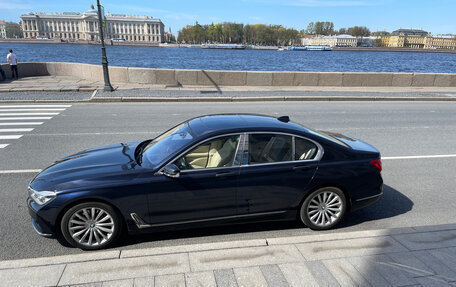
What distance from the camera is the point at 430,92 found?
1942cm

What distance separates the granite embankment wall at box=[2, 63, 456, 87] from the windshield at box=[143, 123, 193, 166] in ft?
49.4

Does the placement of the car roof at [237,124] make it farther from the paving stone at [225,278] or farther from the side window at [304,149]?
the paving stone at [225,278]

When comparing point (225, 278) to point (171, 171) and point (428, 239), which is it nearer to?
point (171, 171)

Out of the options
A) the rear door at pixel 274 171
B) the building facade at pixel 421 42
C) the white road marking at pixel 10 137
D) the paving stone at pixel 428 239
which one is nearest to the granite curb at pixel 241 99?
the white road marking at pixel 10 137

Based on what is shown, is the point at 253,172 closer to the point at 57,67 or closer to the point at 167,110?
the point at 167,110

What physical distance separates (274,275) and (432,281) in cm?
153

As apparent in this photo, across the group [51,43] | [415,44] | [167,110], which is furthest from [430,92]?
[415,44]

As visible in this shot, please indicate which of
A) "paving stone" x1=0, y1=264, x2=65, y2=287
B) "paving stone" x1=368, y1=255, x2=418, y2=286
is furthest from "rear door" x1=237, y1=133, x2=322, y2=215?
"paving stone" x1=0, y1=264, x2=65, y2=287

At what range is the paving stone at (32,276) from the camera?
3096 millimetres

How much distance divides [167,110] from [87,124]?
3451 mm

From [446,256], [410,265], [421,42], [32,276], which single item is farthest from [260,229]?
[421,42]

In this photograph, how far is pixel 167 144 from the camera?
434 centimetres

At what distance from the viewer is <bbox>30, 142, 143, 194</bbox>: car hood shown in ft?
12.3

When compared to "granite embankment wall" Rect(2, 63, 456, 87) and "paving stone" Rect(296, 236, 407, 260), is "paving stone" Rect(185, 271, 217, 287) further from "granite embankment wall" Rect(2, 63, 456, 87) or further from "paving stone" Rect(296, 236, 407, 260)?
"granite embankment wall" Rect(2, 63, 456, 87)
